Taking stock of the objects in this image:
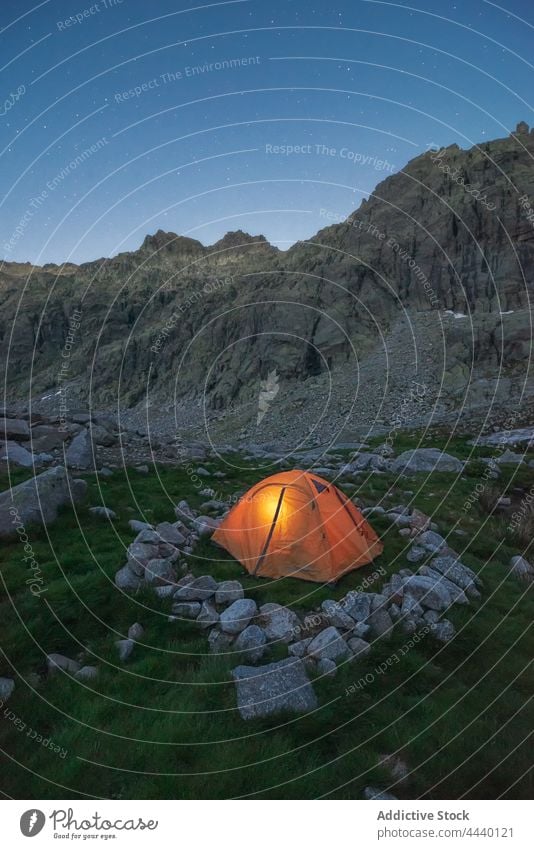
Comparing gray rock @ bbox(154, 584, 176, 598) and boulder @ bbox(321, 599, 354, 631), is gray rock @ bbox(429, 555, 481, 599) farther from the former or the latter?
gray rock @ bbox(154, 584, 176, 598)

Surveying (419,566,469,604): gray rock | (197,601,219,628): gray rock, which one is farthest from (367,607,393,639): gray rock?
(197,601,219,628): gray rock

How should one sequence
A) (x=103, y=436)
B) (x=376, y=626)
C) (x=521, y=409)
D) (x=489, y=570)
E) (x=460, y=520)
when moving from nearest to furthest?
(x=376, y=626)
(x=489, y=570)
(x=460, y=520)
(x=103, y=436)
(x=521, y=409)

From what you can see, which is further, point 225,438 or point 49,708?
point 225,438

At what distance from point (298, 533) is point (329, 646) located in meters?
2.90

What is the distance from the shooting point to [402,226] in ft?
246

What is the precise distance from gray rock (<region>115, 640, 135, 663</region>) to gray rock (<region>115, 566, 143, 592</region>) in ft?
4.05

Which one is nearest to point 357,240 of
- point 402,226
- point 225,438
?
point 402,226

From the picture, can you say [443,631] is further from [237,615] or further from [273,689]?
[237,615]

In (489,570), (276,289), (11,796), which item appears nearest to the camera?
(11,796)

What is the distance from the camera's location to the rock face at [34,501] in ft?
31.1

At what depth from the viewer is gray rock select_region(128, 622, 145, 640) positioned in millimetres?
6680

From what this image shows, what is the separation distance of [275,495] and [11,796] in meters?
6.36

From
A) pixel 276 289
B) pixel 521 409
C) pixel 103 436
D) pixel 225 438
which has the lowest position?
pixel 225 438

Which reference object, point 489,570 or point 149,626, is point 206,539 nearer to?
point 149,626
